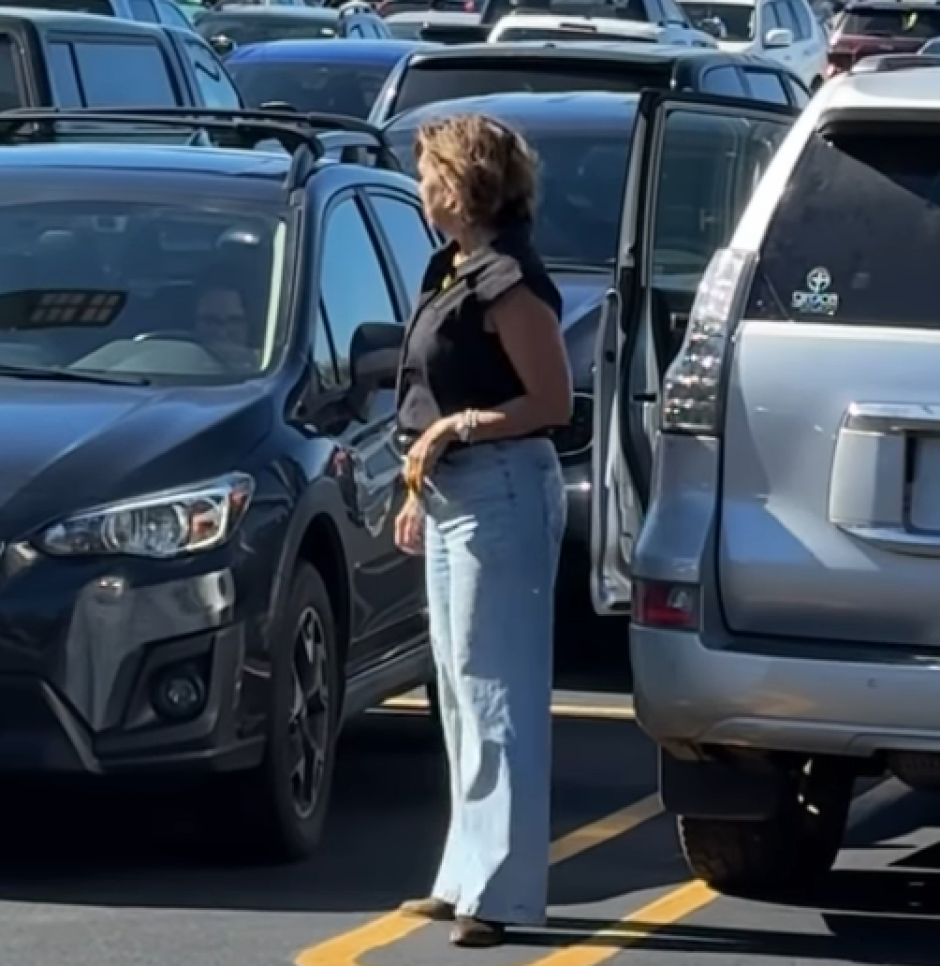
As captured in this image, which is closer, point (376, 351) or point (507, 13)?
point (376, 351)

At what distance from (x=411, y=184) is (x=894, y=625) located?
3.43m

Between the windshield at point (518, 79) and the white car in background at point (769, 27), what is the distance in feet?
47.9

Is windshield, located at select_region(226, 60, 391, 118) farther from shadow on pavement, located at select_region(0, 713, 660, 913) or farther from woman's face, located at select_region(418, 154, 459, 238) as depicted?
woman's face, located at select_region(418, 154, 459, 238)

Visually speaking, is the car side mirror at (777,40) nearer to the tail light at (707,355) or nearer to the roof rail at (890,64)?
the roof rail at (890,64)

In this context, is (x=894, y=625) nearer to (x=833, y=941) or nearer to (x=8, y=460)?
(x=833, y=941)

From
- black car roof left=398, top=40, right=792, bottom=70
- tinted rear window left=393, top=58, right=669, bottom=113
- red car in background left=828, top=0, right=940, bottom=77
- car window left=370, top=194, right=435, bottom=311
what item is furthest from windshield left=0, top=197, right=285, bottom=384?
red car in background left=828, top=0, right=940, bottom=77

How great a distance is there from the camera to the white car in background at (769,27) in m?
32.3

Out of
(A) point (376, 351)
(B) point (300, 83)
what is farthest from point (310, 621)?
(B) point (300, 83)

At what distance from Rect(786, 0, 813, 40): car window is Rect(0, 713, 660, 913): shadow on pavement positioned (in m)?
26.3

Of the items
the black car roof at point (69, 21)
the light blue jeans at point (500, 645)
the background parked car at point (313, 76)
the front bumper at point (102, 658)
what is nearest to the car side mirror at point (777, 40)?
the background parked car at point (313, 76)

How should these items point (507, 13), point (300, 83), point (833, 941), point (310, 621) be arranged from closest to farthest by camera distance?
point (833, 941)
point (310, 621)
point (300, 83)
point (507, 13)

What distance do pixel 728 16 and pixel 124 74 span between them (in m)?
18.5

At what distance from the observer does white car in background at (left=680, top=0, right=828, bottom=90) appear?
32312mm

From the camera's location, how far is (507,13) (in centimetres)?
2920
